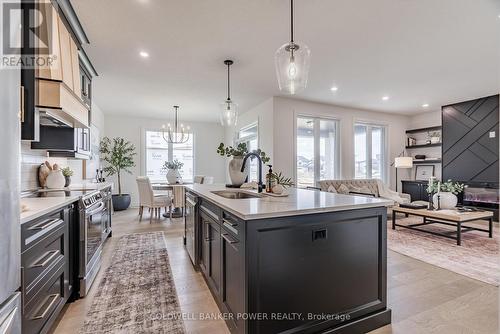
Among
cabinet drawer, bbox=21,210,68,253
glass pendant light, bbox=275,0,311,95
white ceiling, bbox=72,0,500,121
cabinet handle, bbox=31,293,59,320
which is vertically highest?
white ceiling, bbox=72,0,500,121

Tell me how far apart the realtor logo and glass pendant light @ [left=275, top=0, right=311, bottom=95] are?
1.71 meters

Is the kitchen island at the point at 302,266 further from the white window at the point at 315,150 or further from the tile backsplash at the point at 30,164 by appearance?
the white window at the point at 315,150

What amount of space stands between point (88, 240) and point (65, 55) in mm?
1719

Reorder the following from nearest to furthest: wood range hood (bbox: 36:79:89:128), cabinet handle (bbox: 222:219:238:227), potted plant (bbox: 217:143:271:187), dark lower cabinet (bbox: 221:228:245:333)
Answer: dark lower cabinet (bbox: 221:228:245:333)
cabinet handle (bbox: 222:219:238:227)
wood range hood (bbox: 36:79:89:128)
potted plant (bbox: 217:143:271:187)

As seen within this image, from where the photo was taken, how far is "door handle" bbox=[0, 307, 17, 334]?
30.8 inches

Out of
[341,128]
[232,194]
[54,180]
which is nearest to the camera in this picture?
[232,194]

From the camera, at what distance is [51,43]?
1.91 metres

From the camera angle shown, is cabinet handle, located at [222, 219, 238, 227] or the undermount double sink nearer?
cabinet handle, located at [222, 219, 238, 227]

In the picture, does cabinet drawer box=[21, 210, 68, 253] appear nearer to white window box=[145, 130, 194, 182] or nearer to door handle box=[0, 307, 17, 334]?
door handle box=[0, 307, 17, 334]

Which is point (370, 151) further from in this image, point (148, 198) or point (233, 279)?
point (233, 279)

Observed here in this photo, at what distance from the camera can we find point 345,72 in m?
3.95

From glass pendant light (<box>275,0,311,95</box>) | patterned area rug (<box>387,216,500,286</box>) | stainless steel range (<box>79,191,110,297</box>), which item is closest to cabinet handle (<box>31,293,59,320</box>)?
stainless steel range (<box>79,191,110,297</box>)

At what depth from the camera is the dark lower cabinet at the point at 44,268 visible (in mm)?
1309

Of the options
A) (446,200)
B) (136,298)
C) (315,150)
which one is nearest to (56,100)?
(136,298)
